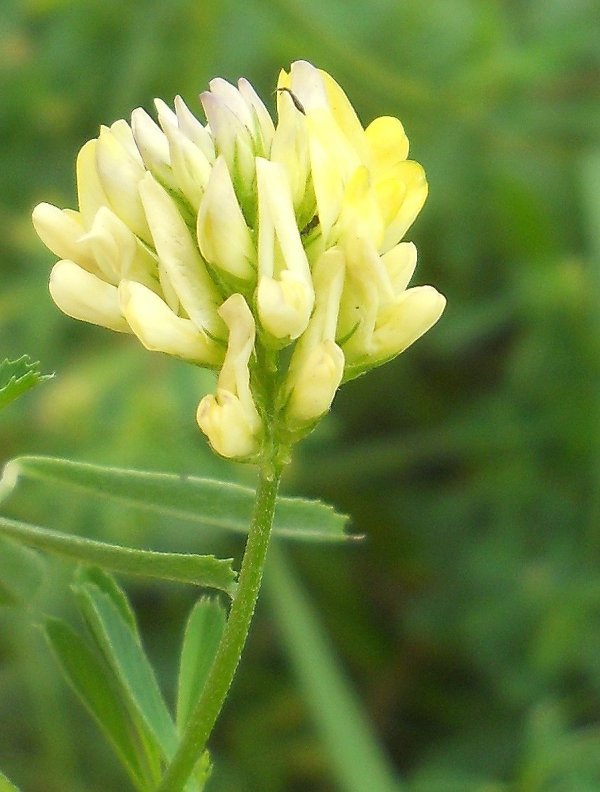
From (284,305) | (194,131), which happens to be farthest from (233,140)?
(284,305)

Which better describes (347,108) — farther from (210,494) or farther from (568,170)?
(568,170)

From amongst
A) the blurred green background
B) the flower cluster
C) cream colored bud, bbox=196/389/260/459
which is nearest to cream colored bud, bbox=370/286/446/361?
the flower cluster

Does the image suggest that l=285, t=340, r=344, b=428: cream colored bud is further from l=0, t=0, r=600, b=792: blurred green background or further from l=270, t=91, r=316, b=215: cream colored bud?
l=0, t=0, r=600, b=792: blurred green background

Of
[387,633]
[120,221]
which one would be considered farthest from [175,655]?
[120,221]

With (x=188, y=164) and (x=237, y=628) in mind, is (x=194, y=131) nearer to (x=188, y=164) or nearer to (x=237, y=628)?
(x=188, y=164)

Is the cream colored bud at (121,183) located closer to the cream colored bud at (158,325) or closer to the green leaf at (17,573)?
the cream colored bud at (158,325)

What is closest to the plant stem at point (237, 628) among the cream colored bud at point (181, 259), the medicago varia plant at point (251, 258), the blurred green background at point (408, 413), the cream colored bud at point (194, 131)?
the medicago varia plant at point (251, 258)

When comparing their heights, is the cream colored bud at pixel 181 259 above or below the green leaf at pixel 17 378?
above
